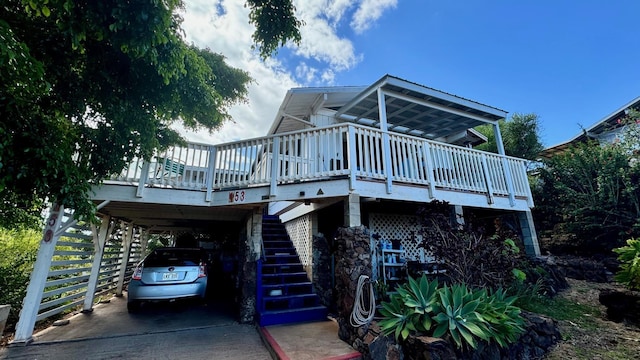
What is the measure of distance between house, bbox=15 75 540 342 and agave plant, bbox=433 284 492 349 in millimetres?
1817

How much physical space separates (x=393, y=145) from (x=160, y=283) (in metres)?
5.75

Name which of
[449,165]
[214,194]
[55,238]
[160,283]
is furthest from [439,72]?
[55,238]

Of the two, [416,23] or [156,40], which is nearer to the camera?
[156,40]

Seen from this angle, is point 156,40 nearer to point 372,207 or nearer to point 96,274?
point 372,207

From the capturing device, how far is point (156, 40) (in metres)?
2.93

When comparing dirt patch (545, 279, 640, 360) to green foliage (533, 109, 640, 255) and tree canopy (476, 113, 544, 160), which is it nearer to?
green foliage (533, 109, 640, 255)

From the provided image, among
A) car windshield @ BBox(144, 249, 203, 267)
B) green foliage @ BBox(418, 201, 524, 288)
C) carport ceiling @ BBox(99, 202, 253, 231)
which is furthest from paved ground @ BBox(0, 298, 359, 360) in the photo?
carport ceiling @ BBox(99, 202, 253, 231)

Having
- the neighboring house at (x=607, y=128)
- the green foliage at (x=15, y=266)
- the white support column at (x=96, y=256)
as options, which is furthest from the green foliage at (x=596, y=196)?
the green foliage at (x=15, y=266)

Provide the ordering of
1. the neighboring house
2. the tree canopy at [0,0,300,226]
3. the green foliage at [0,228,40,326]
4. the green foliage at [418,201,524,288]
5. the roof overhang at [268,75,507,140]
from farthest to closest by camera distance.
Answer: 1. the neighboring house
2. the roof overhang at [268,75,507,140]
3. the green foliage at [0,228,40,326]
4. the green foliage at [418,201,524,288]
5. the tree canopy at [0,0,300,226]

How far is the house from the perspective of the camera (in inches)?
193

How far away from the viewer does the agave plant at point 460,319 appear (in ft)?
9.94

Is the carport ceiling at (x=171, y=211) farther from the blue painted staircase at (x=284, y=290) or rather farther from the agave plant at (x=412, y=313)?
the agave plant at (x=412, y=313)

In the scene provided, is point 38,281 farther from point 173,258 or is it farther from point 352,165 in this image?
point 352,165

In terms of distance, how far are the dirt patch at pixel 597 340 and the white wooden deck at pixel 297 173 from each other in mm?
2705
